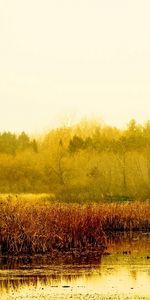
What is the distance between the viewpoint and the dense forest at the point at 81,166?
43.2 m

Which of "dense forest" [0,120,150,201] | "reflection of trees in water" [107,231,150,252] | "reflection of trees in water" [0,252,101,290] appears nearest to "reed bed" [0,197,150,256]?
"reflection of trees in water" [107,231,150,252]

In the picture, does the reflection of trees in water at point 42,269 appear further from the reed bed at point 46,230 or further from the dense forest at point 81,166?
the dense forest at point 81,166

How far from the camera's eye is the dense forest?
43.2 m

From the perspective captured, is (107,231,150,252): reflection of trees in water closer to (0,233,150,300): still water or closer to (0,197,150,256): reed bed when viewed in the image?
(0,197,150,256): reed bed

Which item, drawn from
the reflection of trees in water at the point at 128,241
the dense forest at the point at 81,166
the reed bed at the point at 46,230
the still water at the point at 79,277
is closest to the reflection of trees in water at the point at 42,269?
the still water at the point at 79,277

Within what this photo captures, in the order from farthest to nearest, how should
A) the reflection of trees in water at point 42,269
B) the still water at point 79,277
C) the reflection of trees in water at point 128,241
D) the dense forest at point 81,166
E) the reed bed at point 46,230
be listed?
the dense forest at point 81,166 → the reflection of trees in water at point 128,241 → the reed bed at point 46,230 → the reflection of trees in water at point 42,269 → the still water at point 79,277

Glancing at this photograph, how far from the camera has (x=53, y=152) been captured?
49250 millimetres

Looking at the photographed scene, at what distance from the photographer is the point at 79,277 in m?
13.0

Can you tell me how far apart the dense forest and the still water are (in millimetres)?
22028

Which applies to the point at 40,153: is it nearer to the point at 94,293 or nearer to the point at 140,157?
the point at 140,157

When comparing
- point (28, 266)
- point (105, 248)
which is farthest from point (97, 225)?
point (28, 266)

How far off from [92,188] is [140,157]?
346 centimetres

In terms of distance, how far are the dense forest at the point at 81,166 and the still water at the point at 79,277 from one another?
22028 mm

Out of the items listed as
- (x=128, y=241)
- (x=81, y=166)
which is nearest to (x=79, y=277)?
(x=128, y=241)
